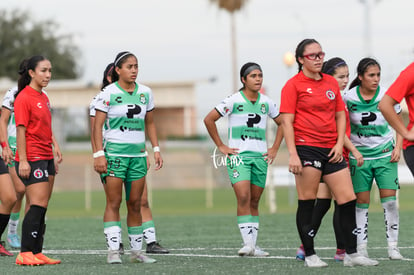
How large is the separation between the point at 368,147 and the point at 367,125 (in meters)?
0.25

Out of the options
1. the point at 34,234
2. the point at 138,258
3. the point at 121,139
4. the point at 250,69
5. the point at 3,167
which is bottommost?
the point at 138,258

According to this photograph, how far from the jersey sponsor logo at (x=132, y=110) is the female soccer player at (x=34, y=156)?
1020 mm

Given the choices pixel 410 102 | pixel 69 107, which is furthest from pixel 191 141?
pixel 410 102

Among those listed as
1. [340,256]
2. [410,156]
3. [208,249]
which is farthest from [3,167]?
A: [410,156]

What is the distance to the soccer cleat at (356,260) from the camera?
9461 millimetres

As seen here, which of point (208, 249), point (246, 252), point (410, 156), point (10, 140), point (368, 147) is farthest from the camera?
point (10, 140)

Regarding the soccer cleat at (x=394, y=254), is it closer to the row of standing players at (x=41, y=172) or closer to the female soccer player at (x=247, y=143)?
the female soccer player at (x=247, y=143)

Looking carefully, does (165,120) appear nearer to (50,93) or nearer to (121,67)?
(50,93)

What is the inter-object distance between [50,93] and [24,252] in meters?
59.2

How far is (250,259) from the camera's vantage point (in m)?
10.6

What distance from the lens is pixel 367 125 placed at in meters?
10.3

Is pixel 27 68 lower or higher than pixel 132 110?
higher

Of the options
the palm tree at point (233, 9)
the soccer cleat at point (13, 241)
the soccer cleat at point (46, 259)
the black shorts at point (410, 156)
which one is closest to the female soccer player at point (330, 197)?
the black shorts at point (410, 156)

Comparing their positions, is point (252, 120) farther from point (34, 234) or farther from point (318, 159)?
point (34, 234)
